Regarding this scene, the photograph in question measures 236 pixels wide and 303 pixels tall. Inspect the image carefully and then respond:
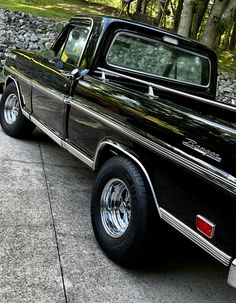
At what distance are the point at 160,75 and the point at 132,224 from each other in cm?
219

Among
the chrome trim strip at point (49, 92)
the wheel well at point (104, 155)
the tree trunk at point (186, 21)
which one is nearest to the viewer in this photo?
the wheel well at point (104, 155)

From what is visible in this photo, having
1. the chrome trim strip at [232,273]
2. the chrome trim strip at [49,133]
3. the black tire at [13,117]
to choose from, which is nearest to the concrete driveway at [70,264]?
the chrome trim strip at [49,133]

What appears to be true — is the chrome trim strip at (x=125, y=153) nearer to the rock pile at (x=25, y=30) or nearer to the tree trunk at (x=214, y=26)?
the tree trunk at (x=214, y=26)

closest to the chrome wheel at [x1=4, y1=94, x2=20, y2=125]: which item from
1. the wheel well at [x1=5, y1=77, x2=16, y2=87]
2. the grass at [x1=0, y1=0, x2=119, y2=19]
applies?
the wheel well at [x1=5, y1=77, x2=16, y2=87]

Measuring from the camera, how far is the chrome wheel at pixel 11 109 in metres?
5.88

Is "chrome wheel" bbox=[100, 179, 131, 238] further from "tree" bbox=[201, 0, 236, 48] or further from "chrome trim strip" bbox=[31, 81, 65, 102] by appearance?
"tree" bbox=[201, 0, 236, 48]

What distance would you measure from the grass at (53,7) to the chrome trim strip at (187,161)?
13097 millimetres

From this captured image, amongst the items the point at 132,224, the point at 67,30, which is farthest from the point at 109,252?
the point at 67,30

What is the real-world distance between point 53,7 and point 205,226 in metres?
16.7

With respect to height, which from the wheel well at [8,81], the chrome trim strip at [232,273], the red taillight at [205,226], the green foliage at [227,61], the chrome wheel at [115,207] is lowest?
the green foliage at [227,61]

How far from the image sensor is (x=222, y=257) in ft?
7.36

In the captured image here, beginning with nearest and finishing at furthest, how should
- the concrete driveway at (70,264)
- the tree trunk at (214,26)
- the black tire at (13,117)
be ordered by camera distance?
the concrete driveway at (70,264)
the black tire at (13,117)
the tree trunk at (214,26)

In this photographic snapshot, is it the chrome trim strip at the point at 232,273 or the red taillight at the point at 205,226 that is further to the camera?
the red taillight at the point at 205,226

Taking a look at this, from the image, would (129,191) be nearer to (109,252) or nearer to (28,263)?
(109,252)
